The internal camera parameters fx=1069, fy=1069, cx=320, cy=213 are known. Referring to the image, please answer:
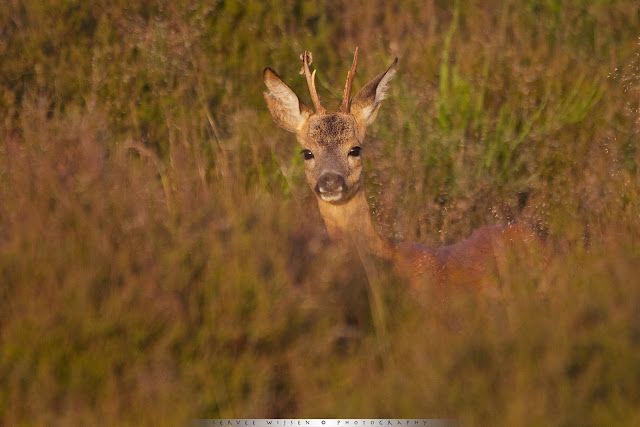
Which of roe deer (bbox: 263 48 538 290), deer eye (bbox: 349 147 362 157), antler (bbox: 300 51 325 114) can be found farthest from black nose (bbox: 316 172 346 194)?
antler (bbox: 300 51 325 114)

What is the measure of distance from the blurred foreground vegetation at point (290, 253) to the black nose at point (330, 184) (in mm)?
199

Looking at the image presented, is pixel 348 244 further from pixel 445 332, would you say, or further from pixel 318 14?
pixel 318 14

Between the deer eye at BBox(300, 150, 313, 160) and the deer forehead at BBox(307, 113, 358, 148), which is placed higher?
the deer forehead at BBox(307, 113, 358, 148)

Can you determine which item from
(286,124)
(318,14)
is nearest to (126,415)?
(286,124)

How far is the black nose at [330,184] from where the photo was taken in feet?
17.3

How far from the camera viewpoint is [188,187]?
464cm

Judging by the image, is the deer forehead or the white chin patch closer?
the white chin patch

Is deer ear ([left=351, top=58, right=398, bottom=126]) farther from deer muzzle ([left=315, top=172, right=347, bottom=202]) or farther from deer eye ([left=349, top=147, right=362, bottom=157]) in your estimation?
deer muzzle ([left=315, top=172, right=347, bottom=202])

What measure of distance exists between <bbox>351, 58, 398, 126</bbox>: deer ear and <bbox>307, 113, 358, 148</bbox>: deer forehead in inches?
3.7

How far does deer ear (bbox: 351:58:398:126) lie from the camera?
5762 millimetres

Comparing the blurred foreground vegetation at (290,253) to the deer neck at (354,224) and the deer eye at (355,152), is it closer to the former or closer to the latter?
the deer neck at (354,224)

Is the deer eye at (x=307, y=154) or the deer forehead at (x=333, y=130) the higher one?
the deer forehead at (x=333, y=130)

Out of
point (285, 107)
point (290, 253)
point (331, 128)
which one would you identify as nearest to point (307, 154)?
point (331, 128)

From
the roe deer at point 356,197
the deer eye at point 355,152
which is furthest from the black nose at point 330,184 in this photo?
the deer eye at point 355,152
